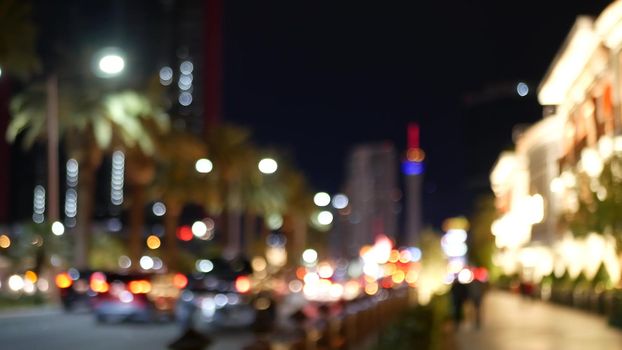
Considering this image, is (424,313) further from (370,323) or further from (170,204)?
(170,204)

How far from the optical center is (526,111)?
133500 mm

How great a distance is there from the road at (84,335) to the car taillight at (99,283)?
103cm

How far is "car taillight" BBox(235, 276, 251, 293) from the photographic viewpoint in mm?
30406

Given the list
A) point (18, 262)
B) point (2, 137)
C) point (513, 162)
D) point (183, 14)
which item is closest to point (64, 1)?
point (2, 137)

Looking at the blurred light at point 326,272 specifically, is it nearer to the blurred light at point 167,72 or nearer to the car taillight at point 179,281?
the car taillight at point 179,281

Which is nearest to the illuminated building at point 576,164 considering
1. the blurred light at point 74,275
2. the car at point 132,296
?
the car at point 132,296

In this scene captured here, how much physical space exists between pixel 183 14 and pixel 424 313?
150 metres

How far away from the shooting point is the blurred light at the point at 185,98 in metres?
164

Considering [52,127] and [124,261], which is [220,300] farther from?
[124,261]

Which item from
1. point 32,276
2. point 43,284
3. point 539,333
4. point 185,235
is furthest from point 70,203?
point 539,333

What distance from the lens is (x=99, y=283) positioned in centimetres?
3484

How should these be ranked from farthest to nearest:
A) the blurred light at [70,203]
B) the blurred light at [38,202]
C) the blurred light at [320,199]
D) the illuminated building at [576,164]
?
the blurred light at [70,203] < the blurred light at [38,202] < the blurred light at [320,199] < the illuminated building at [576,164]

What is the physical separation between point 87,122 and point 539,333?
91.5 feet

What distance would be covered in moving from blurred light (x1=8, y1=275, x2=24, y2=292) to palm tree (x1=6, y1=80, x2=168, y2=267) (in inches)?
327
